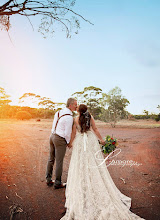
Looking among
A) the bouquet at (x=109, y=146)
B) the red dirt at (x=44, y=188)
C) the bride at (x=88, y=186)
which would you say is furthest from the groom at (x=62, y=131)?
the bouquet at (x=109, y=146)

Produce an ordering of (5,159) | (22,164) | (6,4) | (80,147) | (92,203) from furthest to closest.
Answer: (5,159) → (22,164) → (80,147) → (6,4) → (92,203)

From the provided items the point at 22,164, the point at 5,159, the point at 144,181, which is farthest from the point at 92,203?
the point at 5,159

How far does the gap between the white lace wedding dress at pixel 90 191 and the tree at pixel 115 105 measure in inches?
842

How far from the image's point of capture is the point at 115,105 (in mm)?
24531

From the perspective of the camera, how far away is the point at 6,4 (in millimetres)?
3121

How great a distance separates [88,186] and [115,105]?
Answer: 22028 mm

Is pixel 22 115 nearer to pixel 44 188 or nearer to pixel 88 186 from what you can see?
pixel 44 188

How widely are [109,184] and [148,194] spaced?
1.12 metres

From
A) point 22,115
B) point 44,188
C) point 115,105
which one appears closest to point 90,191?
point 44,188

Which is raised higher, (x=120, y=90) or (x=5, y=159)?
(x=120, y=90)

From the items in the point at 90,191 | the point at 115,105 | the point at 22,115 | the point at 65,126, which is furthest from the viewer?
the point at 22,115

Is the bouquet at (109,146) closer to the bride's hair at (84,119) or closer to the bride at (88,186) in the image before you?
the bride at (88,186)

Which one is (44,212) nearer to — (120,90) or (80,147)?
(80,147)

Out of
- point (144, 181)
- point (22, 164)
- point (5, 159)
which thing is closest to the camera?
point (144, 181)
